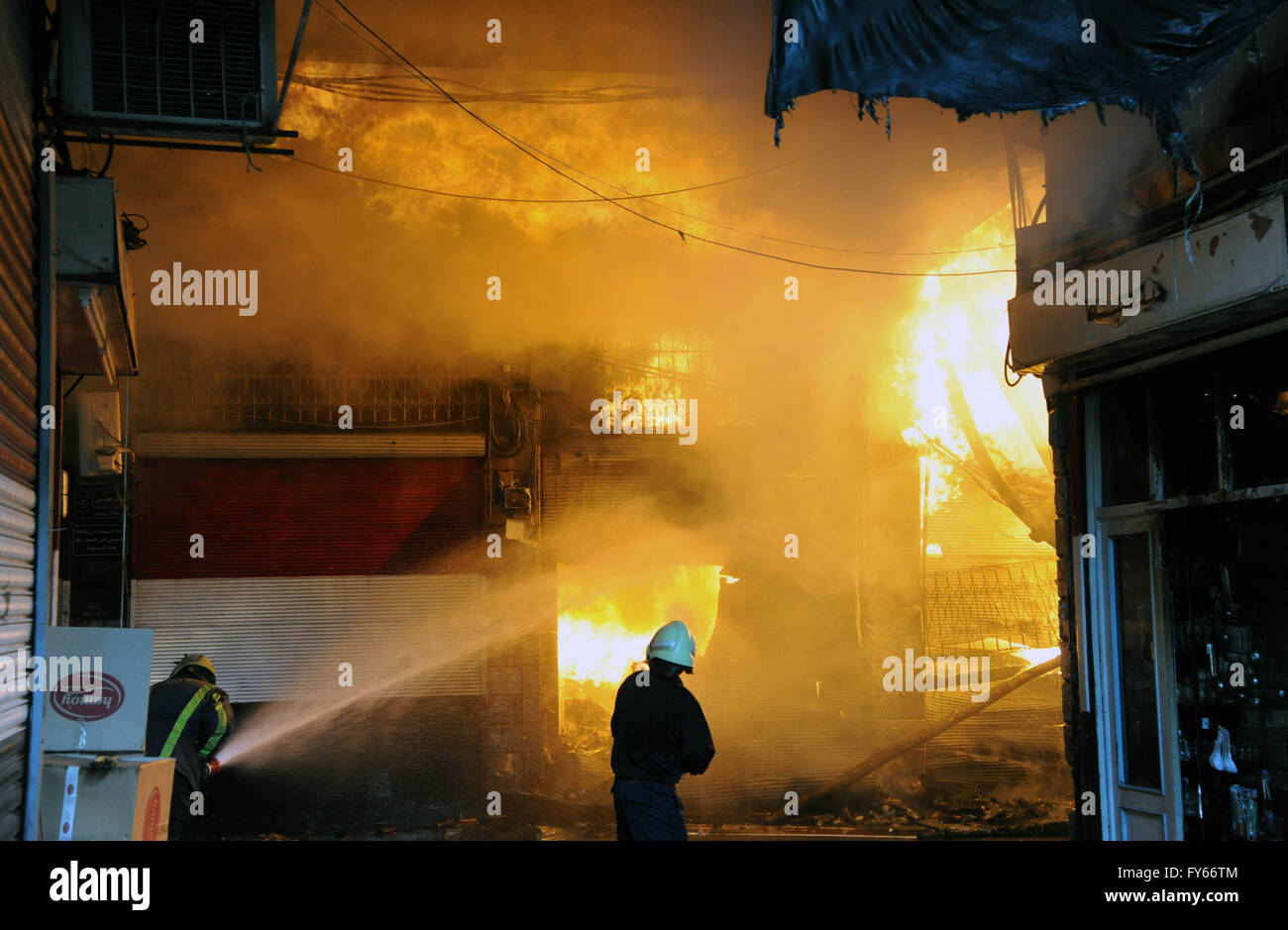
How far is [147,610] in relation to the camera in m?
11.5

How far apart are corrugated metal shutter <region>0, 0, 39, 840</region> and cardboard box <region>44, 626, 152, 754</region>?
174mm

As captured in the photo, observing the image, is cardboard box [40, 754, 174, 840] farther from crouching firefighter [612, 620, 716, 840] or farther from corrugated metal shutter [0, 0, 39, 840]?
crouching firefighter [612, 620, 716, 840]

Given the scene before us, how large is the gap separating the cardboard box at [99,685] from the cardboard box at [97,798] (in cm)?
10

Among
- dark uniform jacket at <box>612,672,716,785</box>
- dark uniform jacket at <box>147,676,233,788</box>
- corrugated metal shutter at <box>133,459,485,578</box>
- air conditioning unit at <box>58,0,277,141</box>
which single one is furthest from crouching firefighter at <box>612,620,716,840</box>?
corrugated metal shutter at <box>133,459,485,578</box>

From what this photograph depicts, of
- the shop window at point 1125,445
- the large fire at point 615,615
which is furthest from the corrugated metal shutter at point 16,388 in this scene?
the large fire at point 615,615

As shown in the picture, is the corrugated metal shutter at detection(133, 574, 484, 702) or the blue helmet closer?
the blue helmet

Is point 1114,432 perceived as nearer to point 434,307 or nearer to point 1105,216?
point 1105,216

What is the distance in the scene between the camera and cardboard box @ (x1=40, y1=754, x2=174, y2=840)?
4.59m

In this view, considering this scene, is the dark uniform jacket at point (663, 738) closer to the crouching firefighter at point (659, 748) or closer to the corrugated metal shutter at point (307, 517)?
the crouching firefighter at point (659, 748)

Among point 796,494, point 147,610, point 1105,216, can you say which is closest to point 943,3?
point 1105,216

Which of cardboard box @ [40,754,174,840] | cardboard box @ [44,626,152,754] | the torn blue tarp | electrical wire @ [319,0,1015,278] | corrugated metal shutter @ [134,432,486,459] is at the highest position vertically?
electrical wire @ [319,0,1015,278]

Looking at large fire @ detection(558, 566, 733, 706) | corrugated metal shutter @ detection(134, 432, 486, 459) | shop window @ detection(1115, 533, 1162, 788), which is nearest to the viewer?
shop window @ detection(1115, 533, 1162, 788)

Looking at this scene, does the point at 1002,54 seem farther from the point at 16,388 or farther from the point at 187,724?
the point at 187,724

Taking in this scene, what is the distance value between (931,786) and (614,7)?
9.60 metres
